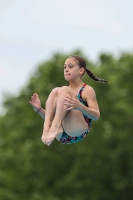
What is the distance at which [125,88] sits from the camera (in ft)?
206

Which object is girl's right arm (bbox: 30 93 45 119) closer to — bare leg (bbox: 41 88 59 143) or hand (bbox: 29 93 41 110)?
hand (bbox: 29 93 41 110)

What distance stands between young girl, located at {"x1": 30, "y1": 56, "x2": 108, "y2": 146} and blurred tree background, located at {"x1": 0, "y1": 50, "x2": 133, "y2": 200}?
45294 mm

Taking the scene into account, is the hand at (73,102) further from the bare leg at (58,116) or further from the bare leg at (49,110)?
the bare leg at (49,110)

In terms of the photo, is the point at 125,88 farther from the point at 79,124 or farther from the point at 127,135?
the point at 79,124

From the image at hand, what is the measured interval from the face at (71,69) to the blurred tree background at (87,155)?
150 ft

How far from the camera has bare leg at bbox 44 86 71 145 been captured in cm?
1399

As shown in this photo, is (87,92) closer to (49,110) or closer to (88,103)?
(88,103)

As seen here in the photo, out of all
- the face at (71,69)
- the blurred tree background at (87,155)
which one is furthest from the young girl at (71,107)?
the blurred tree background at (87,155)

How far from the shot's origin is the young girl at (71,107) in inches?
551

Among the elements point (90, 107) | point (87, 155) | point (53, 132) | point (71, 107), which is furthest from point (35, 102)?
point (87, 155)

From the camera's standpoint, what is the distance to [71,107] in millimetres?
13820

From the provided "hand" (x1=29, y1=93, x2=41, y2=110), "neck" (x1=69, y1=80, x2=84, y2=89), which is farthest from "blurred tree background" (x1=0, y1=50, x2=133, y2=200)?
"neck" (x1=69, y1=80, x2=84, y2=89)

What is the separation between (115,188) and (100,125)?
436 cm

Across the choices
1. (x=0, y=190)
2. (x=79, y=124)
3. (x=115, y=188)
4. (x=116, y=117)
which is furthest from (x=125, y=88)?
(x=79, y=124)
